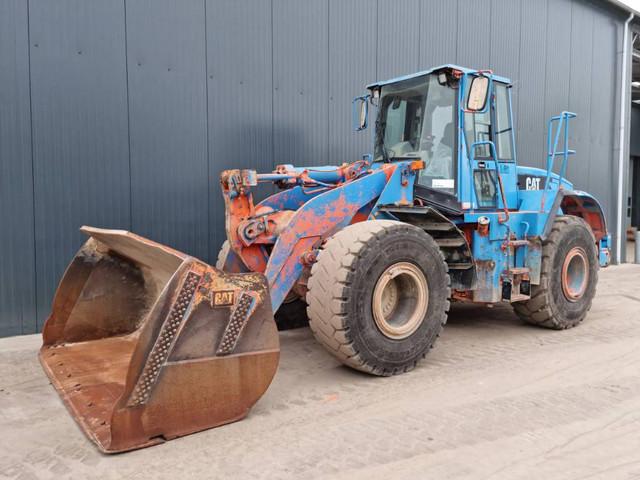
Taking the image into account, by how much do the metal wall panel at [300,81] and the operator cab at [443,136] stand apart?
2494mm

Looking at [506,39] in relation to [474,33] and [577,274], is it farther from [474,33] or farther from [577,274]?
[577,274]

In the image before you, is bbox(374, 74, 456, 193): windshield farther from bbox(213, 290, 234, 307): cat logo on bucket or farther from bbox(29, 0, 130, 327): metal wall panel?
bbox(29, 0, 130, 327): metal wall panel

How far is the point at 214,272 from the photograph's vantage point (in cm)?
360

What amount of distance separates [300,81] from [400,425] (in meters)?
5.98

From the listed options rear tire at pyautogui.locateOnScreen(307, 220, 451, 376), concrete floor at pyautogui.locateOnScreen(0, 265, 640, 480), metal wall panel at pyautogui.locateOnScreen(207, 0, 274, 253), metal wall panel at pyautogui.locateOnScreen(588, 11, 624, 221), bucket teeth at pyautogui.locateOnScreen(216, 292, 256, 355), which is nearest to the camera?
concrete floor at pyautogui.locateOnScreen(0, 265, 640, 480)

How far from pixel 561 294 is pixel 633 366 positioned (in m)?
1.41

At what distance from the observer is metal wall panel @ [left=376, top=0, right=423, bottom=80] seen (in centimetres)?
941

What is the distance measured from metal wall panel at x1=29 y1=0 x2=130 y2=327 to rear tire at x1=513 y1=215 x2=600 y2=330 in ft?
16.2

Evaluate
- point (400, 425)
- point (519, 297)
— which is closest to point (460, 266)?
point (519, 297)

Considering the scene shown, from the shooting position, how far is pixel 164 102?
709cm

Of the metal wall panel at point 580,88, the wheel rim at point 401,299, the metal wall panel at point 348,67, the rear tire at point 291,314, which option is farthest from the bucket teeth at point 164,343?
the metal wall panel at point 580,88

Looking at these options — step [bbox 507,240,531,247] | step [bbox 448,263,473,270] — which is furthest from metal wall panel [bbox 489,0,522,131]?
step [bbox 448,263,473,270]

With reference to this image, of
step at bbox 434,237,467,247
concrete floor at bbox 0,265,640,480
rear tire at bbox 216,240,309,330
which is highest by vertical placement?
step at bbox 434,237,467,247

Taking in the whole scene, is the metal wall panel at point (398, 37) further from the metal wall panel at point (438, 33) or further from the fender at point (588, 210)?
the fender at point (588, 210)
